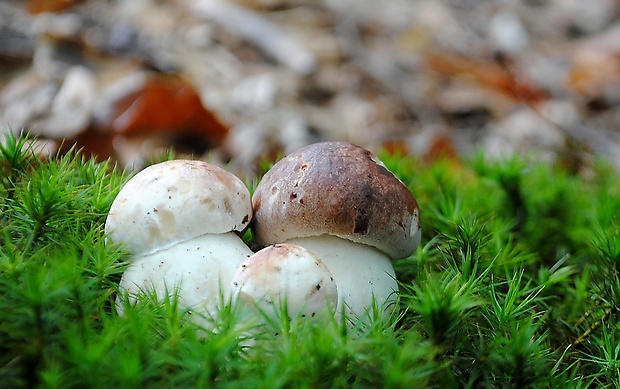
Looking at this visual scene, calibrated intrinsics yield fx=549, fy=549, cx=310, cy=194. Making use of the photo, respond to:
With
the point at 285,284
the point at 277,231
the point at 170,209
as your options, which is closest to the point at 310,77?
the point at 277,231

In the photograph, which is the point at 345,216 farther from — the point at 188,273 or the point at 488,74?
the point at 488,74

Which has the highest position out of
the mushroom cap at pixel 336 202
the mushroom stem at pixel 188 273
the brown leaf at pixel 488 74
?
the mushroom cap at pixel 336 202

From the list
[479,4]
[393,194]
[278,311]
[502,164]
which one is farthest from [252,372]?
[479,4]

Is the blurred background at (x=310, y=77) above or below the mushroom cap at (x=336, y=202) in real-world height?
below

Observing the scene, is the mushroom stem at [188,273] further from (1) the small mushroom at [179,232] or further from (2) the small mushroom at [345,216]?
(2) the small mushroom at [345,216]

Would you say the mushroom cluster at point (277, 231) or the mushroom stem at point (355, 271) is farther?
the mushroom stem at point (355, 271)

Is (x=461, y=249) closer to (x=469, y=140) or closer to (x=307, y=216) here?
(x=307, y=216)

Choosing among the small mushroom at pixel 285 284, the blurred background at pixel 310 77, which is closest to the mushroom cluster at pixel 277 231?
the small mushroom at pixel 285 284
